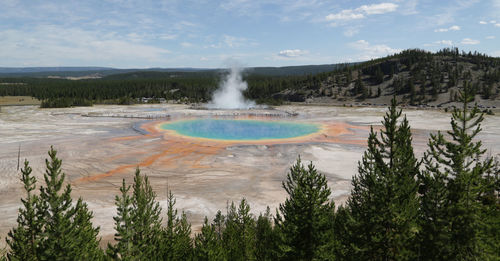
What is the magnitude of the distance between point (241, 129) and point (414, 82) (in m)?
97.5

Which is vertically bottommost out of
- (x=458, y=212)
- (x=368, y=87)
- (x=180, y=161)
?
(x=180, y=161)

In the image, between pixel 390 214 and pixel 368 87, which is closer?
pixel 390 214

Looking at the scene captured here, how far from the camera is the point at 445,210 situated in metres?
13.4

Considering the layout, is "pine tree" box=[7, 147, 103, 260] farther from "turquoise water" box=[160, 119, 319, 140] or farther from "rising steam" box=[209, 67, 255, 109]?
"rising steam" box=[209, 67, 255, 109]

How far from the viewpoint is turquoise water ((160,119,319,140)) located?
55781 millimetres

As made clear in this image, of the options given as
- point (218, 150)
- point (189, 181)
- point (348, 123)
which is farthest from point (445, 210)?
point (348, 123)

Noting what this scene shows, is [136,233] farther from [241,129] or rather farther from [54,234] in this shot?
[241,129]

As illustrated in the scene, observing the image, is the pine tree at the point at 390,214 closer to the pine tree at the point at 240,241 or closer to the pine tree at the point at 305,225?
the pine tree at the point at 305,225

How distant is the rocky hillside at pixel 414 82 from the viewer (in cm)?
11635

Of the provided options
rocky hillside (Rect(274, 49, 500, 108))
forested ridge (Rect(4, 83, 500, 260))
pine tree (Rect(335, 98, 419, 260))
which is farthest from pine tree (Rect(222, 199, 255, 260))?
rocky hillside (Rect(274, 49, 500, 108))

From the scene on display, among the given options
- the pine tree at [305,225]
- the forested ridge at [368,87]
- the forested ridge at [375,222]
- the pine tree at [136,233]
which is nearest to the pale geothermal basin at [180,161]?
the pine tree at [136,233]

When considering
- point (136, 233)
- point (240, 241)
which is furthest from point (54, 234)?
point (240, 241)

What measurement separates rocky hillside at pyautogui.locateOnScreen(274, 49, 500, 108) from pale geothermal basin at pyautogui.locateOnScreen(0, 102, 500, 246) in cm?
5959

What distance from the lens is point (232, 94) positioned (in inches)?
5340
